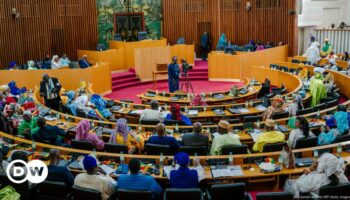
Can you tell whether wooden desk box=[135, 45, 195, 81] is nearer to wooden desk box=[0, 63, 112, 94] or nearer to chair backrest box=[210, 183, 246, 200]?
wooden desk box=[0, 63, 112, 94]

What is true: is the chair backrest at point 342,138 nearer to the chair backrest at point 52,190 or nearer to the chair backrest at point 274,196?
the chair backrest at point 274,196

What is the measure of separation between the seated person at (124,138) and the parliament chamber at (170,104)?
0.03m

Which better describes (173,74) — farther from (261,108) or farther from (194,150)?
(194,150)

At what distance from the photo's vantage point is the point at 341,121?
8.35 metres

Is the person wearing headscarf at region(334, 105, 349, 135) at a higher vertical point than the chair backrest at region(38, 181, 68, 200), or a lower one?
higher

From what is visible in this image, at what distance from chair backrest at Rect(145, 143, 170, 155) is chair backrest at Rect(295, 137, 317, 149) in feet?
7.72

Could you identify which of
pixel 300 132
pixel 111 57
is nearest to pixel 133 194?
pixel 300 132

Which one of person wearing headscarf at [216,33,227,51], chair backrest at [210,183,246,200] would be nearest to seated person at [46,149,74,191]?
chair backrest at [210,183,246,200]

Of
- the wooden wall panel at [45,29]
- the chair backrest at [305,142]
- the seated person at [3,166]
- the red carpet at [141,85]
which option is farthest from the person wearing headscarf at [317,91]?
the wooden wall panel at [45,29]

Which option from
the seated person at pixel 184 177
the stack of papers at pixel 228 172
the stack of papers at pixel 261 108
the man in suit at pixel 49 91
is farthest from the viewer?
the man in suit at pixel 49 91

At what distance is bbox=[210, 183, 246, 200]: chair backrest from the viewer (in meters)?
5.38

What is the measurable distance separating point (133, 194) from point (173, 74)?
11.0m

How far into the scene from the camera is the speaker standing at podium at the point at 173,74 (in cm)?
1591

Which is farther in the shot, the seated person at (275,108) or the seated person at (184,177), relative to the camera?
the seated person at (275,108)
